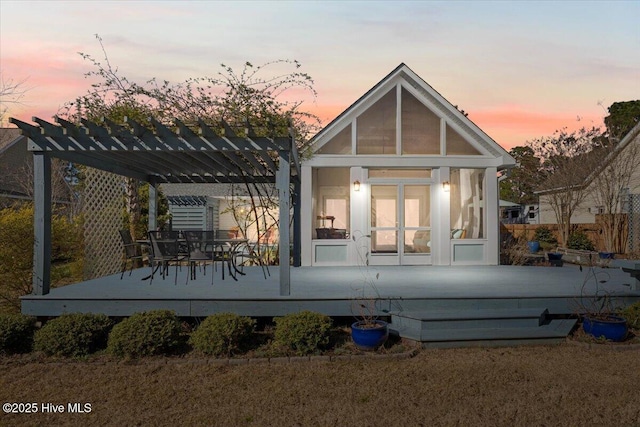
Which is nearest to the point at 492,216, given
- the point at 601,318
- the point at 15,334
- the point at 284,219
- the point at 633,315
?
the point at 633,315

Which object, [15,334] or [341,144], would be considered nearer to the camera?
[15,334]

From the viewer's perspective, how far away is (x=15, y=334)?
5.86 m

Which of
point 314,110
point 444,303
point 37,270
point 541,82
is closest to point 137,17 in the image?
point 314,110

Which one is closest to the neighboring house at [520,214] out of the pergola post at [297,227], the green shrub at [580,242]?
the green shrub at [580,242]

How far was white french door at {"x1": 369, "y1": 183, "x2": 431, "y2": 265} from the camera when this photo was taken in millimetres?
11180

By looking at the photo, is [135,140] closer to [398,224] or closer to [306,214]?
[306,214]

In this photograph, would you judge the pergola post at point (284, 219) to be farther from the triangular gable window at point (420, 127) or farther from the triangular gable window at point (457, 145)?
the triangular gable window at point (457, 145)

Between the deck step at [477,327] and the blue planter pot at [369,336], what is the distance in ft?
1.65

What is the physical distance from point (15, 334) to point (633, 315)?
26.0 ft

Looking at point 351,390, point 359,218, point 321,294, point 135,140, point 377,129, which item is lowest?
point 351,390

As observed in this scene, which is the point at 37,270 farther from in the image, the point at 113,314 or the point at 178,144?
the point at 178,144

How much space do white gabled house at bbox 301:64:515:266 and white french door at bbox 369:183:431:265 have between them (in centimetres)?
2

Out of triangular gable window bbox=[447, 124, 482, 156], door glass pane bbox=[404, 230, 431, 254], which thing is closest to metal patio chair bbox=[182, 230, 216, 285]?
door glass pane bbox=[404, 230, 431, 254]

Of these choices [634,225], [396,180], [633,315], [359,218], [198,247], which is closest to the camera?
[633,315]
